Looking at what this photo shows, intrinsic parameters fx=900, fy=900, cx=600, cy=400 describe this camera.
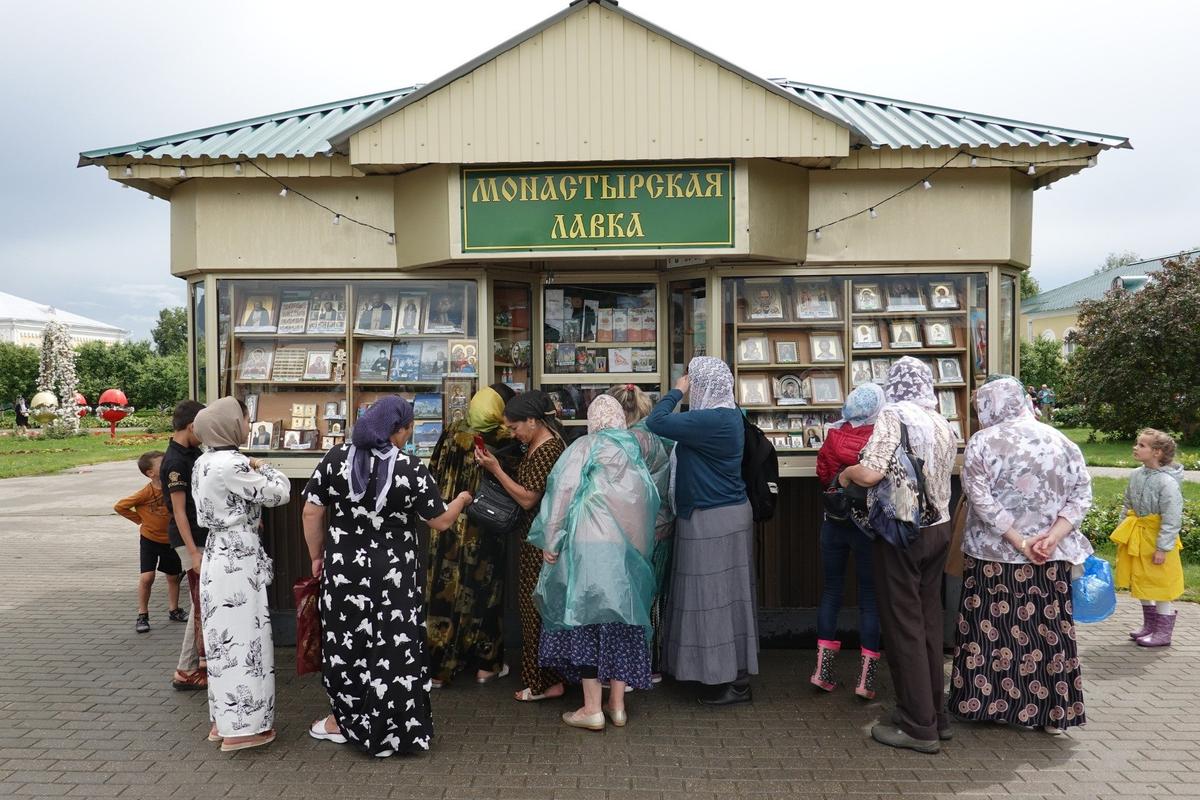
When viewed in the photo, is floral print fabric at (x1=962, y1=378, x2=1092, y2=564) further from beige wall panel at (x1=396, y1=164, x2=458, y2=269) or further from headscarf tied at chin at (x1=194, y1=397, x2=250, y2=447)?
headscarf tied at chin at (x1=194, y1=397, x2=250, y2=447)

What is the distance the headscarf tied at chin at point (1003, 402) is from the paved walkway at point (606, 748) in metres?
1.69

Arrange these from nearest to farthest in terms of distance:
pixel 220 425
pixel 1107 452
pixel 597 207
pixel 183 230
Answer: pixel 220 425, pixel 597 207, pixel 183 230, pixel 1107 452

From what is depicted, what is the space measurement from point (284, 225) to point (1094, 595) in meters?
5.92

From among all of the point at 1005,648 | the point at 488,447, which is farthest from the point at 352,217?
the point at 1005,648

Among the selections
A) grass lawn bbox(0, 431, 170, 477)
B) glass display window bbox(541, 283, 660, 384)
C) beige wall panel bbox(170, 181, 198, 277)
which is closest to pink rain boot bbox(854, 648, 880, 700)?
glass display window bbox(541, 283, 660, 384)

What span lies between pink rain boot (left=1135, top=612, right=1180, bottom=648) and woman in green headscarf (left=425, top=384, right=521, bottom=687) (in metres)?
4.64

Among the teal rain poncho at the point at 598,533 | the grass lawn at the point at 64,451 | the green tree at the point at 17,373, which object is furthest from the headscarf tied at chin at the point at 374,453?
the green tree at the point at 17,373

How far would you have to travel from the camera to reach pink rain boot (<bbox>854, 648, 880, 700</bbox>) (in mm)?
5273

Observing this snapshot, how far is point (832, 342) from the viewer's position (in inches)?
266

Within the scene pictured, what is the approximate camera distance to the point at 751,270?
252 inches

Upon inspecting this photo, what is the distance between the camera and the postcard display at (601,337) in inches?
284

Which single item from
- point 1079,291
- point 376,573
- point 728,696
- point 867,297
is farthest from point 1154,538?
point 1079,291

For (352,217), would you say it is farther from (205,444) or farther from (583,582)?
(583,582)

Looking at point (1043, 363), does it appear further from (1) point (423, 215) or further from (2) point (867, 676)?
(1) point (423, 215)
